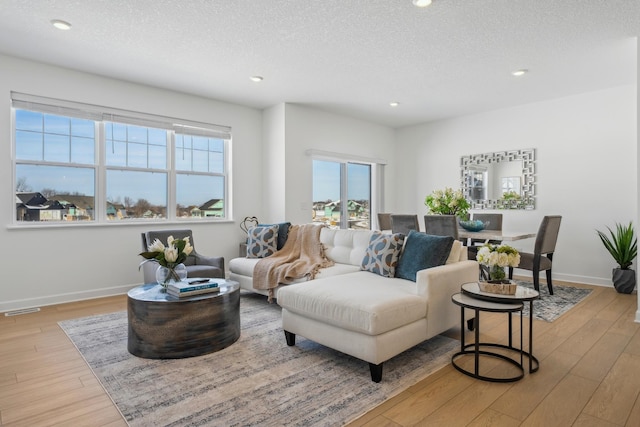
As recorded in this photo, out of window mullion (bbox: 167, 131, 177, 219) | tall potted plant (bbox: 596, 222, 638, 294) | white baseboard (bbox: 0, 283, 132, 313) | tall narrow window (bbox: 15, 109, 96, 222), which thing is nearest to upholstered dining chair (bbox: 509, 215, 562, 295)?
tall potted plant (bbox: 596, 222, 638, 294)

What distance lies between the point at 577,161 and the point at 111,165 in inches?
242

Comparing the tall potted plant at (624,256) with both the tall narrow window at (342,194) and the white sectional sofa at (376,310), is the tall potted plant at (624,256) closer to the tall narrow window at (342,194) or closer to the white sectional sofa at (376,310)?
the white sectional sofa at (376,310)

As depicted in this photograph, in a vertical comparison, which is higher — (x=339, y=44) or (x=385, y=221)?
(x=339, y=44)

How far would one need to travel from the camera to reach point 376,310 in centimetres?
217

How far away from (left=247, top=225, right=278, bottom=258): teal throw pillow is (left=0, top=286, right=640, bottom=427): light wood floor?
2034mm

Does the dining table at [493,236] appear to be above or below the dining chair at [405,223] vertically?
below

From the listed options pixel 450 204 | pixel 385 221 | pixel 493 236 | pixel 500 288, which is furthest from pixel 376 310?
pixel 385 221

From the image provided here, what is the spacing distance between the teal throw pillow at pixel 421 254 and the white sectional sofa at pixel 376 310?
0.07 meters

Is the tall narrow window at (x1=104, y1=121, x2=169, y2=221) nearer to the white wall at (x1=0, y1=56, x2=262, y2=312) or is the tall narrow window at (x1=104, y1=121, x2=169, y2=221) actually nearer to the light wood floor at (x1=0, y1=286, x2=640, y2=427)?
the white wall at (x1=0, y1=56, x2=262, y2=312)

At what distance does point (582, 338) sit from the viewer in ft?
9.58

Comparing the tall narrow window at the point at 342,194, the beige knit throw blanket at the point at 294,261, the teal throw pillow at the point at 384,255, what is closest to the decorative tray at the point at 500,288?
the teal throw pillow at the point at 384,255

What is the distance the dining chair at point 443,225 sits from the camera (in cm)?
412

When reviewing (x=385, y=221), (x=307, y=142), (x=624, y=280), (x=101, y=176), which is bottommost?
(x=624, y=280)

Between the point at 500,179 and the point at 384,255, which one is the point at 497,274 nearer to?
the point at 384,255
